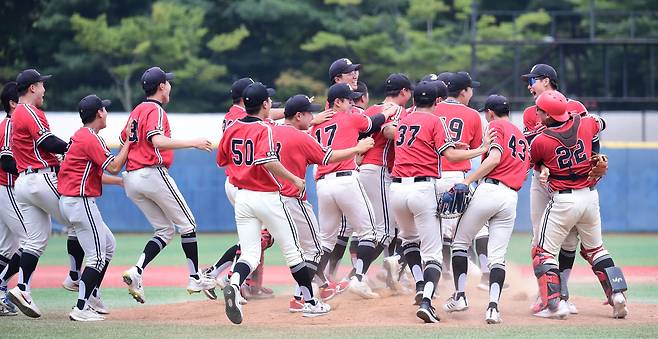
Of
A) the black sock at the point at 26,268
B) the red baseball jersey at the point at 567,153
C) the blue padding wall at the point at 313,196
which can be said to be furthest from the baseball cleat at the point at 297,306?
the blue padding wall at the point at 313,196

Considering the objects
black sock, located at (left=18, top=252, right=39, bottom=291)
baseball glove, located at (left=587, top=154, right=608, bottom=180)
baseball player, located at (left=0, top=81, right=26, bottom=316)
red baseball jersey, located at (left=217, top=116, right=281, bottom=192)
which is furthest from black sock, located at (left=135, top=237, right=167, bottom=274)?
baseball glove, located at (left=587, top=154, right=608, bottom=180)

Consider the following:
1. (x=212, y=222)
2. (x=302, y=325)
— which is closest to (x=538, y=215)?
(x=302, y=325)

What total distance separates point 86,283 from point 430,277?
320 cm

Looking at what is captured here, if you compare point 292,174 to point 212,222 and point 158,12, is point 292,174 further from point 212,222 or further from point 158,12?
point 158,12

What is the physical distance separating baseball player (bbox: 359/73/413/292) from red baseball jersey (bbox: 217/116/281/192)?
2.00 metres

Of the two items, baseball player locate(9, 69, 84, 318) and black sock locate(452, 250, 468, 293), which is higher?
baseball player locate(9, 69, 84, 318)

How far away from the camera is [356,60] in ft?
107

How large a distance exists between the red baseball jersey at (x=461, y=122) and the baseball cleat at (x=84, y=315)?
148 inches

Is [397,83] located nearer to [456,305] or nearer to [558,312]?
[456,305]

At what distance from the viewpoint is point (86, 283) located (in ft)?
30.7

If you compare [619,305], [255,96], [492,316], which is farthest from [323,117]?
[619,305]

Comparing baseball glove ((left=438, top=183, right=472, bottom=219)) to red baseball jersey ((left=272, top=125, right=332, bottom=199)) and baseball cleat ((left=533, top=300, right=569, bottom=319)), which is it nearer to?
red baseball jersey ((left=272, top=125, right=332, bottom=199))

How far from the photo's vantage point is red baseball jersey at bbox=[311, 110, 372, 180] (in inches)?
399

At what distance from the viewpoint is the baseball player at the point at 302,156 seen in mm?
9188
